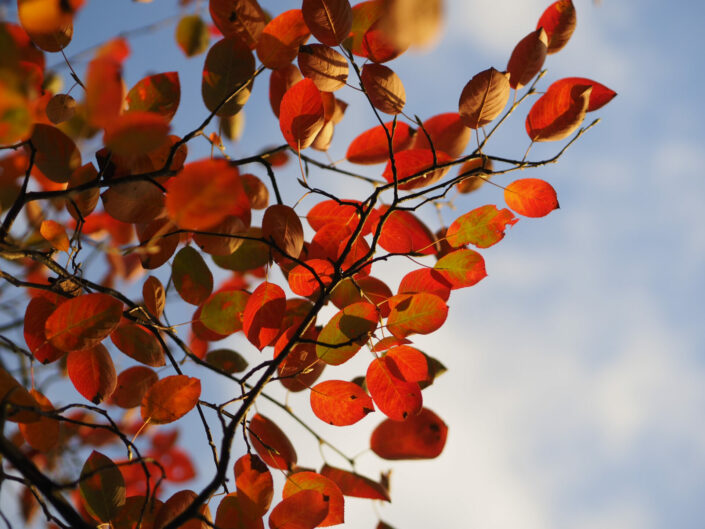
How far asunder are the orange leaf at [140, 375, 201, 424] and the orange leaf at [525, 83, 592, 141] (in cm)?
65

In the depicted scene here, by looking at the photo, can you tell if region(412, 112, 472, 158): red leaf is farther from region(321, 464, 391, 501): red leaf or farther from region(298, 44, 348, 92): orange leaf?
region(321, 464, 391, 501): red leaf

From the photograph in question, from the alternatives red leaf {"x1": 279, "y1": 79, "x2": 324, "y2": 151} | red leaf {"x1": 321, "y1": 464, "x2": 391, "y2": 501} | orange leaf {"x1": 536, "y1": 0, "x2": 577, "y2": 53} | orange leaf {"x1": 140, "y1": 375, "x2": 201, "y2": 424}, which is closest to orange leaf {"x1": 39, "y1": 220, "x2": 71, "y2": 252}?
orange leaf {"x1": 140, "y1": 375, "x2": 201, "y2": 424}

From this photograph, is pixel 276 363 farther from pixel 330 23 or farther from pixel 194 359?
pixel 330 23

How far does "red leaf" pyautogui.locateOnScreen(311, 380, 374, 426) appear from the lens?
79 centimetres

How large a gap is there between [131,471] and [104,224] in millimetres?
623

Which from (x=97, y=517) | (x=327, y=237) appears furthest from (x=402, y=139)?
(x=97, y=517)

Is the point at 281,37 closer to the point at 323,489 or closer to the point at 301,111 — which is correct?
the point at 301,111

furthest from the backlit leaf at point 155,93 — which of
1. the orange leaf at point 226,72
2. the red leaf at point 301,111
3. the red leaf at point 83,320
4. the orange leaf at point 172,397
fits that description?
the orange leaf at point 172,397

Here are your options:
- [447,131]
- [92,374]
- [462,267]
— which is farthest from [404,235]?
[92,374]

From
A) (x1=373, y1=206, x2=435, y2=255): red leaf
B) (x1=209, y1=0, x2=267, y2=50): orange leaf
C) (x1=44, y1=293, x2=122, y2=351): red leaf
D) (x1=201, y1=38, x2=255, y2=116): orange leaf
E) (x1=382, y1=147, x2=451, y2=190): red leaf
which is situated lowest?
(x1=44, y1=293, x2=122, y2=351): red leaf

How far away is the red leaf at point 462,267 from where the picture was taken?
2.54 ft

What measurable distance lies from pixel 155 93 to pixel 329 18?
0.27 m

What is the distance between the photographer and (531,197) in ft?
2.61

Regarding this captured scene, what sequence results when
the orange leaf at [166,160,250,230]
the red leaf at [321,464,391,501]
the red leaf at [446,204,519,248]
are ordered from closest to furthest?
the orange leaf at [166,160,250,230] → the red leaf at [446,204,519,248] → the red leaf at [321,464,391,501]
